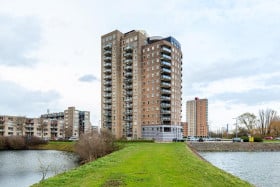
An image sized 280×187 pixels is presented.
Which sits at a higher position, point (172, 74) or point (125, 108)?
point (172, 74)

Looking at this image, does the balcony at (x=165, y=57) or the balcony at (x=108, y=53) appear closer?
the balcony at (x=165, y=57)

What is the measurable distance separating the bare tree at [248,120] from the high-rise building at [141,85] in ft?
135

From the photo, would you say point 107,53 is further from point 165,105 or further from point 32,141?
point 32,141

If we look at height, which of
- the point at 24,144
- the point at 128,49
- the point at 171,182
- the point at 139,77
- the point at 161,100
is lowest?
the point at 24,144

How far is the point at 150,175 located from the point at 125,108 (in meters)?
94.6

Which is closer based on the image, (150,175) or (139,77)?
(150,175)

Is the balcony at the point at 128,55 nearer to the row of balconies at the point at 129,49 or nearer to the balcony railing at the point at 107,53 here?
the row of balconies at the point at 129,49

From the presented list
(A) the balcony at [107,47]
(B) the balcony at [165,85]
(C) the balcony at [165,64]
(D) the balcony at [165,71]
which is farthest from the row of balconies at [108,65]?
(B) the balcony at [165,85]

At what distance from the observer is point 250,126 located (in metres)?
137

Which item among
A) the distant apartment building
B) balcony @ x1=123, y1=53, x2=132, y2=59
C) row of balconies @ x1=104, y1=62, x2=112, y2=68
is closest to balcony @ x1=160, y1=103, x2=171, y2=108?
balcony @ x1=123, y1=53, x2=132, y2=59

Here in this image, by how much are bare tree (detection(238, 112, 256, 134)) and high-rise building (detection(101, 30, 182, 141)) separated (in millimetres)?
41200

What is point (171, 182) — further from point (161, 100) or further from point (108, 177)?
point (161, 100)

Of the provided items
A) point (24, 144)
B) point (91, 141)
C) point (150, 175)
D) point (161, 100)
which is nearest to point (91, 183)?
point (150, 175)

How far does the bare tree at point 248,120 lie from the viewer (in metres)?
137
